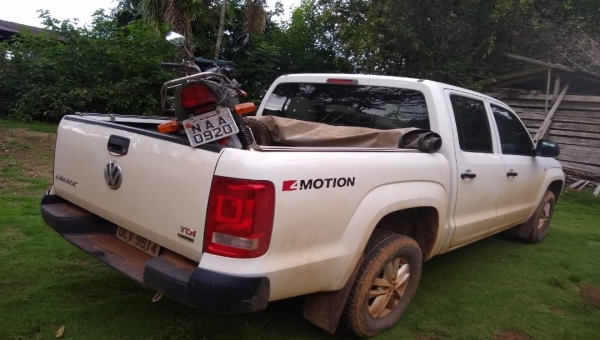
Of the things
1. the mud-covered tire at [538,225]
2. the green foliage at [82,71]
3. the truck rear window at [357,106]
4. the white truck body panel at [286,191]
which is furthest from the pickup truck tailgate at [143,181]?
the green foliage at [82,71]

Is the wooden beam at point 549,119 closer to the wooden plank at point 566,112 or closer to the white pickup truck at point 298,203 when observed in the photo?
the wooden plank at point 566,112

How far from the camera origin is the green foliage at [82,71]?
11977mm

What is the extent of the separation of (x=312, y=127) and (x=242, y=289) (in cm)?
175

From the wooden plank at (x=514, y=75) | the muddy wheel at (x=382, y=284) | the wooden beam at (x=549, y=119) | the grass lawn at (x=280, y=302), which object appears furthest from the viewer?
the wooden plank at (x=514, y=75)

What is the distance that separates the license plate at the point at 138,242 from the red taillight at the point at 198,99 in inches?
31.9

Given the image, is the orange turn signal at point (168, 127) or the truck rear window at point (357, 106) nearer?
the orange turn signal at point (168, 127)

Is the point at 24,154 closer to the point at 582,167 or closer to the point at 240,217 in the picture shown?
the point at 240,217

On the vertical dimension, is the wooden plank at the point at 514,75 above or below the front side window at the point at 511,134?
above

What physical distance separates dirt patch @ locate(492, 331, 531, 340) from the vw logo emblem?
267 cm

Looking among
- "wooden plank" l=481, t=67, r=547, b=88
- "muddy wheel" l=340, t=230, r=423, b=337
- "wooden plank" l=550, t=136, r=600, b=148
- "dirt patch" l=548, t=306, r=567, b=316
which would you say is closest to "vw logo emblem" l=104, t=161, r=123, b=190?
"muddy wheel" l=340, t=230, r=423, b=337

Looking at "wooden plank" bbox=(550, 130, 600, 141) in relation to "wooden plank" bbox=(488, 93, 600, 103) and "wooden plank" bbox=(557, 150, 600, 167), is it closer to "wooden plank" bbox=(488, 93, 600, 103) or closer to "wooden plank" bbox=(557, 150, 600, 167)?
"wooden plank" bbox=(557, 150, 600, 167)

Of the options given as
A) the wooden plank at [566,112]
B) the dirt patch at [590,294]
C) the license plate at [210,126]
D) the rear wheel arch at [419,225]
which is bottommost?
the dirt patch at [590,294]

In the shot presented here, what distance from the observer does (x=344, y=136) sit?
348 cm

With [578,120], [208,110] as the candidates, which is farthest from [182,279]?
[578,120]
